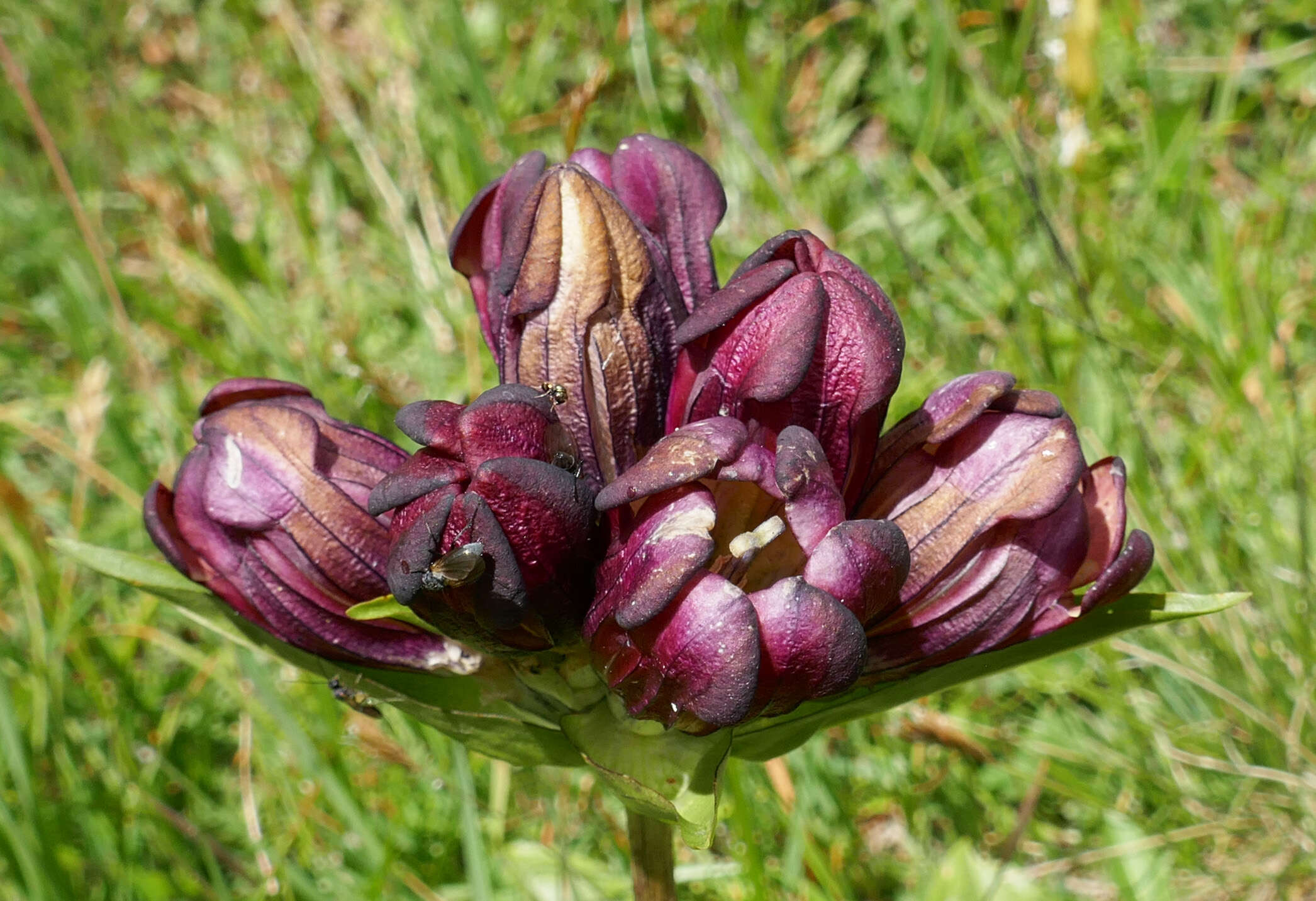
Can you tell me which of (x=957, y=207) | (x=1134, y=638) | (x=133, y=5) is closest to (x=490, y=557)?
(x=1134, y=638)

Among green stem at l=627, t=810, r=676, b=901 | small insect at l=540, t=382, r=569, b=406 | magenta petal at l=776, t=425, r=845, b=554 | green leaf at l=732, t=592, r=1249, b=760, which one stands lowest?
green stem at l=627, t=810, r=676, b=901

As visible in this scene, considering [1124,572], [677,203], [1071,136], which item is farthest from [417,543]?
[1071,136]

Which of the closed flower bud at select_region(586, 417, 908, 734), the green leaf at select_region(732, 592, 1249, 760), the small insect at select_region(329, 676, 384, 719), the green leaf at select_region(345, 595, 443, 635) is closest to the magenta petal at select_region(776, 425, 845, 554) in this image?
the closed flower bud at select_region(586, 417, 908, 734)

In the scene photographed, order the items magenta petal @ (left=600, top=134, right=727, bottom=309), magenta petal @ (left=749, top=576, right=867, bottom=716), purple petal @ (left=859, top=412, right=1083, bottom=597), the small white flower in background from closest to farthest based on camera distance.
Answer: magenta petal @ (left=749, top=576, right=867, bottom=716)
purple petal @ (left=859, top=412, right=1083, bottom=597)
magenta petal @ (left=600, top=134, right=727, bottom=309)
the small white flower in background

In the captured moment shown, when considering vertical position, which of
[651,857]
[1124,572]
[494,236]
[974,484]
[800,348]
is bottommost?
[651,857]

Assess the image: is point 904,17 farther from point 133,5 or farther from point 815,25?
point 133,5

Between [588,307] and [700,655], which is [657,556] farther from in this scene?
[588,307]

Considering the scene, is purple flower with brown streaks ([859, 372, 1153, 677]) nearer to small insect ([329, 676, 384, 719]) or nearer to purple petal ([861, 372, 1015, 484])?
purple petal ([861, 372, 1015, 484])
